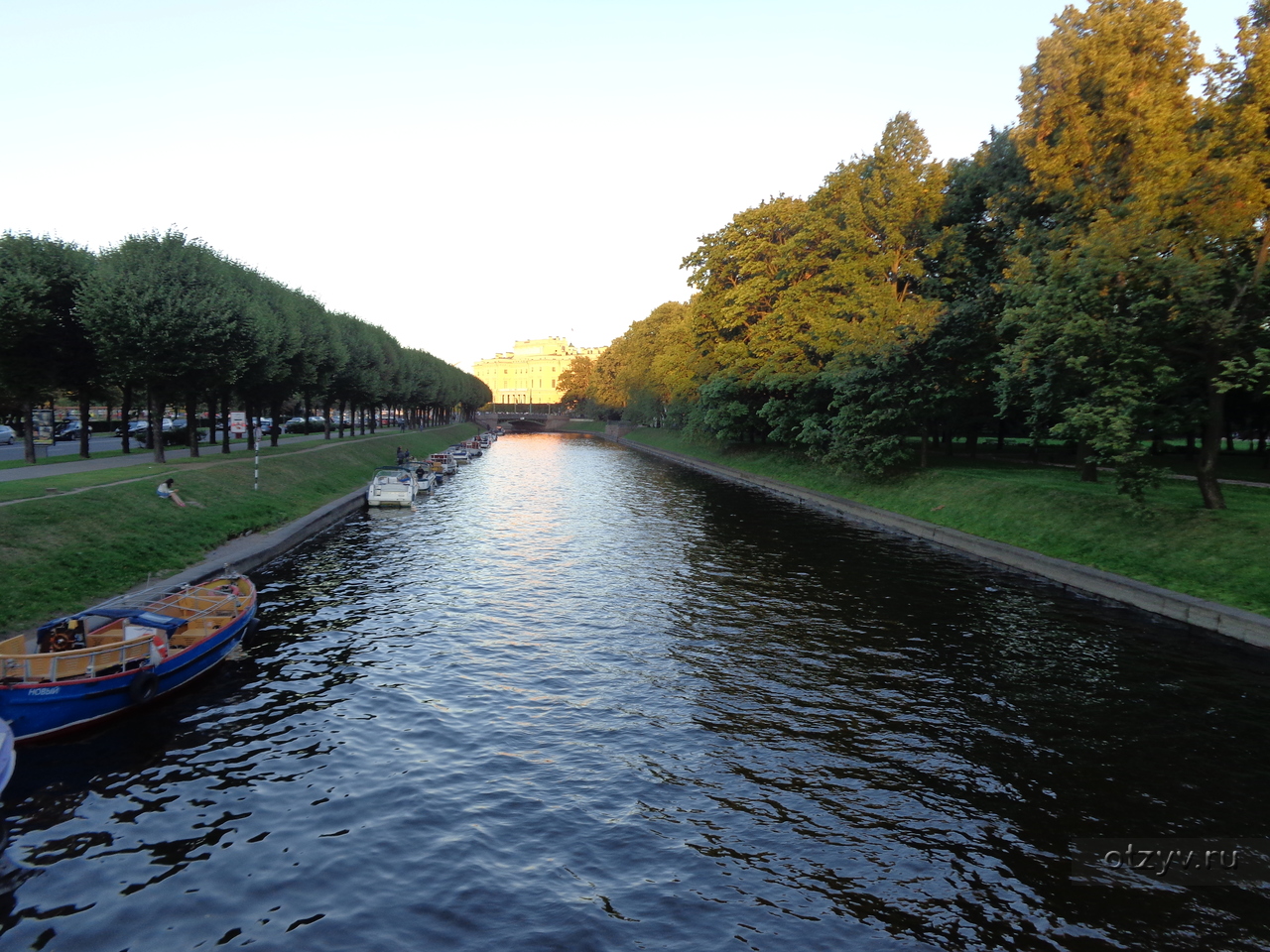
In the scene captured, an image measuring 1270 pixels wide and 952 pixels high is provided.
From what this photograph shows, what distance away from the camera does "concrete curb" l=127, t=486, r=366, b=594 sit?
24094 mm

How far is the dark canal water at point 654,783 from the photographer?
9609 mm

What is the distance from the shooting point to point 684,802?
40.7ft

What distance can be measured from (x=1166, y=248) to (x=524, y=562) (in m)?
26.4

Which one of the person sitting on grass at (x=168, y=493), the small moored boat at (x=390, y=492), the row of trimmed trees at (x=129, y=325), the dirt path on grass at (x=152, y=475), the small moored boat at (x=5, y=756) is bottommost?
the small moored boat at (x=5, y=756)

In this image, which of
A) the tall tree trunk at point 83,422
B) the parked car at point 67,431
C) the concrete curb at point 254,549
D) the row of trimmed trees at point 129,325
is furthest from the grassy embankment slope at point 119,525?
the parked car at point 67,431

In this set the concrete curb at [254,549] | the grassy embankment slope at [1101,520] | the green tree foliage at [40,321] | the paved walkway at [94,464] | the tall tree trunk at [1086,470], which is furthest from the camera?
the green tree foliage at [40,321]

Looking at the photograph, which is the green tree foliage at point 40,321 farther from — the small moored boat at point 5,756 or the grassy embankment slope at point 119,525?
the small moored boat at point 5,756

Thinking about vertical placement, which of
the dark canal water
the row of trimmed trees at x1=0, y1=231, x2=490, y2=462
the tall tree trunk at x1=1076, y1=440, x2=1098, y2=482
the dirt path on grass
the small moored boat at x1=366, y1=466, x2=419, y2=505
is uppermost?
the row of trimmed trees at x1=0, y1=231, x2=490, y2=462

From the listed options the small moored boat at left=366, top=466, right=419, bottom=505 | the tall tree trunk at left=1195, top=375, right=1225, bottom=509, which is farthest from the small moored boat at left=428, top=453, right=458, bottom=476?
the tall tree trunk at left=1195, top=375, right=1225, bottom=509

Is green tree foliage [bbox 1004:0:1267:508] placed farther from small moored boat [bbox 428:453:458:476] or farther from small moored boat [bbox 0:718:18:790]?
small moored boat [bbox 428:453:458:476]

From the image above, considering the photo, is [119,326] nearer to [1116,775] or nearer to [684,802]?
[684,802]

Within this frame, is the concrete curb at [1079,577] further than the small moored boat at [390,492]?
No

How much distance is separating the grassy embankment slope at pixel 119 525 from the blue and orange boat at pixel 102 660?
9.71ft

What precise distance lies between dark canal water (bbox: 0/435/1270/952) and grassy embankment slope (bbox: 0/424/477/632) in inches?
171
